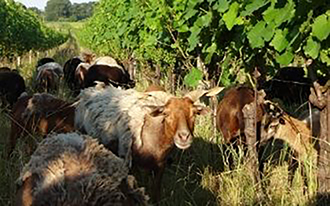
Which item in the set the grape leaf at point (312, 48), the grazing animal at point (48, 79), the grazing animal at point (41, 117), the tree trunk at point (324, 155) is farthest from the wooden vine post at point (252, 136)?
the grazing animal at point (48, 79)

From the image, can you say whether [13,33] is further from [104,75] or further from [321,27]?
[321,27]

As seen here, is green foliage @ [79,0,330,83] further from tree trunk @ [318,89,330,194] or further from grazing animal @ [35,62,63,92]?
grazing animal @ [35,62,63,92]

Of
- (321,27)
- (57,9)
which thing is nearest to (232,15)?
(321,27)

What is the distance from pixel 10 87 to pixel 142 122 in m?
5.83

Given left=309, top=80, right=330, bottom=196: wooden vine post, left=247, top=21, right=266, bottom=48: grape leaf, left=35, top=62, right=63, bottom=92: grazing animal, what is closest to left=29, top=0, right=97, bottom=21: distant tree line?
left=35, top=62, right=63, bottom=92: grazing animal

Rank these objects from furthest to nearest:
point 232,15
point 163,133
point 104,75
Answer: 1. point 104,75
2. point 163,133
3. point 232,15

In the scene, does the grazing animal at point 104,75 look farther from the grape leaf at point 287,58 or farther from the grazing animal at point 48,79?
the grape leaf at point 287,58

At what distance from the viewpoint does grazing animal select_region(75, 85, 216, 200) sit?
5801mm

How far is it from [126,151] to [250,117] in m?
1.55

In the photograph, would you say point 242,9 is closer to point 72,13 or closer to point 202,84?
point 202,84

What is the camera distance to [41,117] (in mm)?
7543

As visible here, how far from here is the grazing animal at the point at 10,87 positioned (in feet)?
37.1

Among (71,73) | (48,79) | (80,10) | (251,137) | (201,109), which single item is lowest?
(80,10)

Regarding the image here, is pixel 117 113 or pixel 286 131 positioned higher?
pixel 117 113
